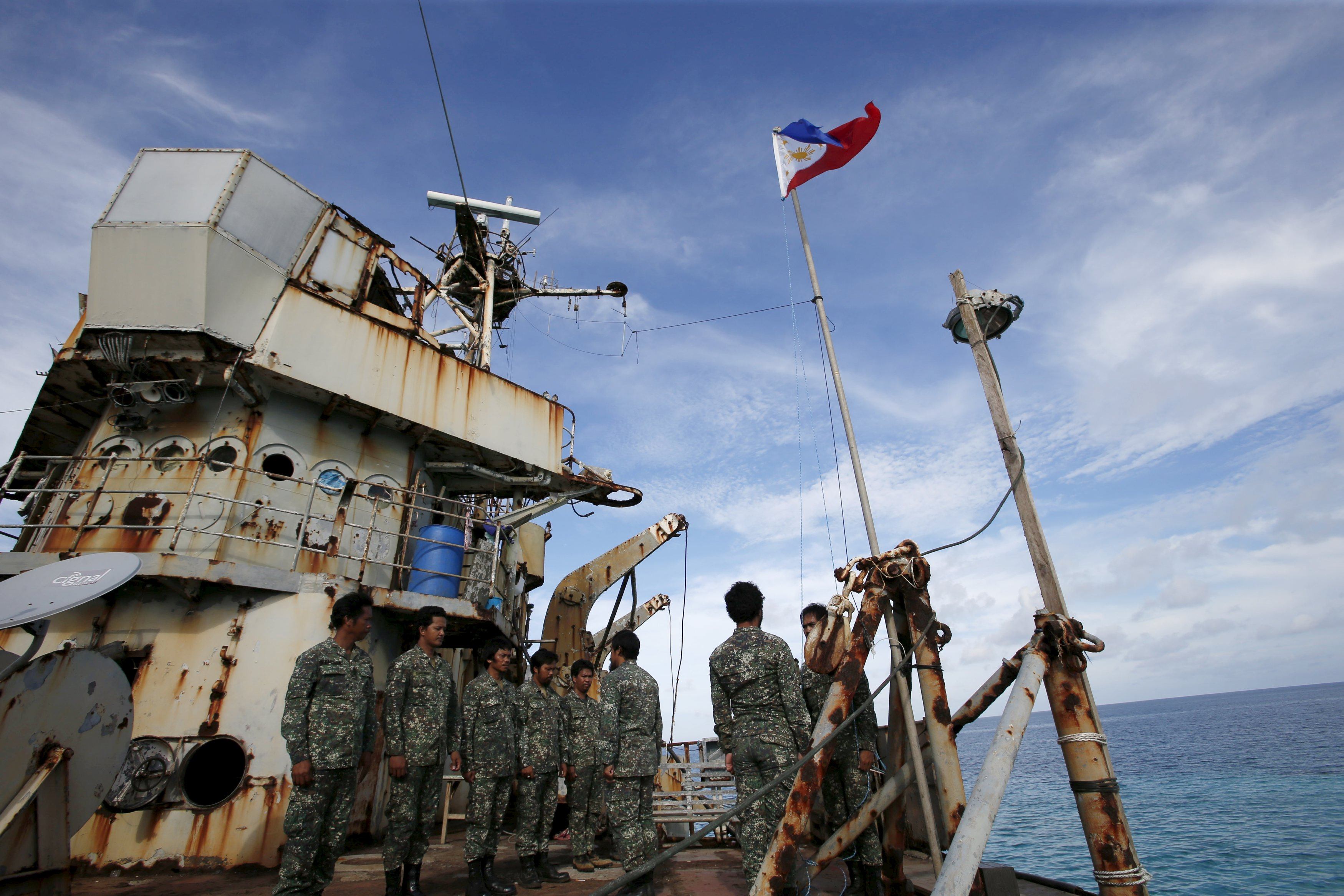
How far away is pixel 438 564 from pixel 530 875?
3.98m

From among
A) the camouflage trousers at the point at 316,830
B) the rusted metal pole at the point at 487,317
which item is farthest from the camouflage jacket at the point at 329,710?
the rusted metal pole at the point at 487,317

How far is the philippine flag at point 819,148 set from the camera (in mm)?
6141

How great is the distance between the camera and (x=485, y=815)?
15.8ft

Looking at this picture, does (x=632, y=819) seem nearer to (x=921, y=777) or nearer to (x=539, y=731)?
(x=539, y=731)

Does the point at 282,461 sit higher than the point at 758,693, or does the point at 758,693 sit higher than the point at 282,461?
Result: the point at 282,461

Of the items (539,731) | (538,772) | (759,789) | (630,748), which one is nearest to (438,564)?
(539,731)

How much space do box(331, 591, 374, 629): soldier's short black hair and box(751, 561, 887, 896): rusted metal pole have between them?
3.13m

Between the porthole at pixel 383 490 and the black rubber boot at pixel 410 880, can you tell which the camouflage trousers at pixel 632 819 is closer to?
the black rubber boot at pixel 410 880

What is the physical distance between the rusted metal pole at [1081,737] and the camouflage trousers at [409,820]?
3.99 meters

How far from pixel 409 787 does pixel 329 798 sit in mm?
539

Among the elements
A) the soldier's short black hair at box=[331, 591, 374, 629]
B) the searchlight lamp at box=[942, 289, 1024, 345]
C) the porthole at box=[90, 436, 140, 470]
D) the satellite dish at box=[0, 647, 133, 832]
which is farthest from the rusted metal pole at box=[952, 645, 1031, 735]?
the porthole at box=[90, 436, 140, 470]

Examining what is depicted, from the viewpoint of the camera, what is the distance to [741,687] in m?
4.42

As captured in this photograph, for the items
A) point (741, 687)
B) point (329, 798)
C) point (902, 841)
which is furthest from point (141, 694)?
point (902, 841)

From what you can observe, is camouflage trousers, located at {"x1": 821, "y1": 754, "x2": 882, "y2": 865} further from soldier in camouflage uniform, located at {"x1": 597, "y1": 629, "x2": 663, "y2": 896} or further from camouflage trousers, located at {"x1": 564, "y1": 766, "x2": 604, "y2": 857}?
camouflage trousers, located at {"x1": 564, "y1": 766, "x2": 604, "y2": 857}
